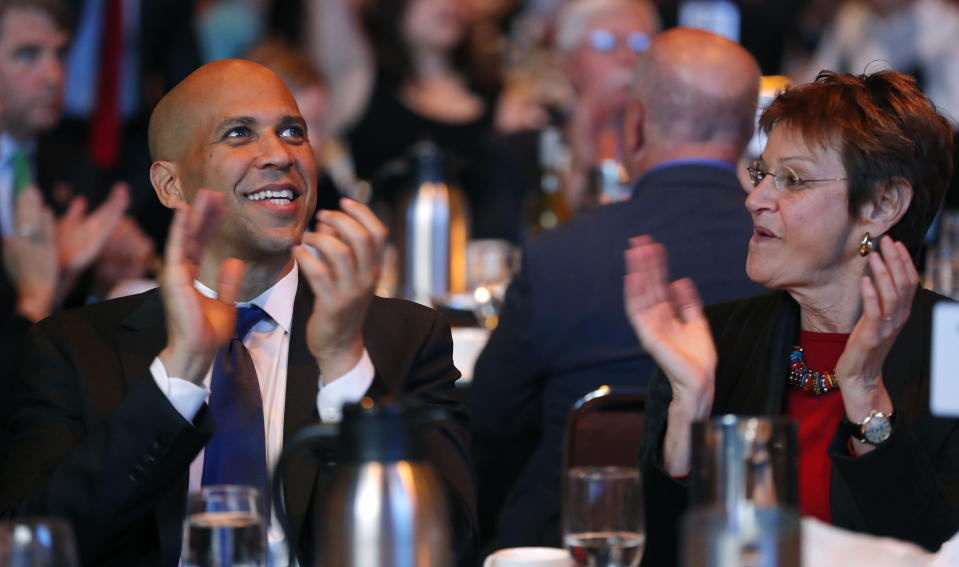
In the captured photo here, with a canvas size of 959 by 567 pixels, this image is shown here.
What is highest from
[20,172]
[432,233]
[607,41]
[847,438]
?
[607,41]

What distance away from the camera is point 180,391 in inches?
61.6

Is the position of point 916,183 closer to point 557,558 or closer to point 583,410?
point 583,410

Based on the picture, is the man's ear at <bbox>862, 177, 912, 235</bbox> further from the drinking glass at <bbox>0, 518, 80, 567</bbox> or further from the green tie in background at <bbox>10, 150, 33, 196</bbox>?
the green tie in background at <bbox>10, 150, 33, 196</bbox>

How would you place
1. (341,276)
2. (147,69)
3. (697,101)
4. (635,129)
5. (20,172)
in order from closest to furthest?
(341,276), (697,101), (635,129), (20,172), (147,69)

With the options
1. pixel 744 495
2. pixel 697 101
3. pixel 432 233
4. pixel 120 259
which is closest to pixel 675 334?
pixel 744 495

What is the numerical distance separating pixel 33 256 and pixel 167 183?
1625 millimetres

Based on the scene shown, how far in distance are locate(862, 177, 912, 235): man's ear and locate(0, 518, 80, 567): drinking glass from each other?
4.38 feet

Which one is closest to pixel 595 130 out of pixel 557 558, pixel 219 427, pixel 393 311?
pixel 393 311

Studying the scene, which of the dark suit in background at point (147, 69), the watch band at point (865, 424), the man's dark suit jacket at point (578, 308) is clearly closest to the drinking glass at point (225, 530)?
the watch band at point (865, 424)

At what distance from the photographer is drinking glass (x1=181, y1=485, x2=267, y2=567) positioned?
1226 mm

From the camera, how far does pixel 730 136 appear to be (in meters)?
2.76

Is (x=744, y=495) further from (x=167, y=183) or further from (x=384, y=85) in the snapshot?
(x=384, y=85)

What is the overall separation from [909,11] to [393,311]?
4.50 m

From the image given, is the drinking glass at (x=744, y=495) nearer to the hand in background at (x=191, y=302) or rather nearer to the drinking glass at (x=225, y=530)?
the drinking glass at (x=225, y=530)
